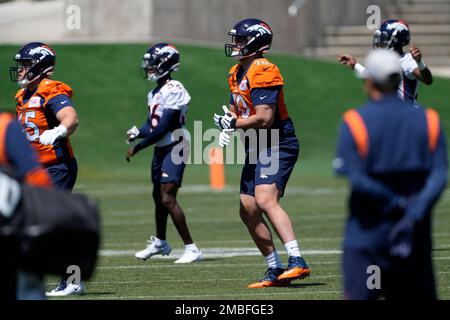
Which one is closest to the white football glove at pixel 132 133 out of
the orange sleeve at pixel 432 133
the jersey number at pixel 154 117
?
the jersey number at pixel 154 117

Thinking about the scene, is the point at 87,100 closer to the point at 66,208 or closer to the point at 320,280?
the point at 320,280

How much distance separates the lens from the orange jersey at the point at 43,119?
10.3m

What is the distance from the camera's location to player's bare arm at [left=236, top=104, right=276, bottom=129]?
1031 cm

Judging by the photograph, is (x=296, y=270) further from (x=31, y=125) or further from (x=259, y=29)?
(x=31, y=125)

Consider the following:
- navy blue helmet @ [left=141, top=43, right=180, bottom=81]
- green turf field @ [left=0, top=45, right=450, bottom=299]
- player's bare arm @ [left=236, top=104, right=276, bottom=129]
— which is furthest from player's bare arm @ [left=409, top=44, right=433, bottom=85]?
navy blue helmet @ [left=141, top=43, right=180, bottom=81]

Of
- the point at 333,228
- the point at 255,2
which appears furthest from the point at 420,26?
the point at 333,228

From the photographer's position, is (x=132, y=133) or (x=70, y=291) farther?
(x=132, y=133)

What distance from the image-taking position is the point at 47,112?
10.3 meters

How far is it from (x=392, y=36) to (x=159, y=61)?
7.98 ft

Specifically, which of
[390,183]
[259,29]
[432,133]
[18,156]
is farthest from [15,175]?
[259,29]

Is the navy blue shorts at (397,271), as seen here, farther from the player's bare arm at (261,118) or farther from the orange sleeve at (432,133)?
the player's bare arm at (261,118)

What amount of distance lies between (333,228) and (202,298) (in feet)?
23.1

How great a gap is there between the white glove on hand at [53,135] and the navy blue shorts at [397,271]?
402cm

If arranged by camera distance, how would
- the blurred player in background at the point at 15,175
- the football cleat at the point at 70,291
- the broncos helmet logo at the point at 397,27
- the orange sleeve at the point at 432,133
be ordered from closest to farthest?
1. the blurred player in background at the point at 15,175
2. the orange sleeve at the point at 432,133
3. the football cleat at the point at 70,291
4. the broncos helmet logo at the point at 397,27
